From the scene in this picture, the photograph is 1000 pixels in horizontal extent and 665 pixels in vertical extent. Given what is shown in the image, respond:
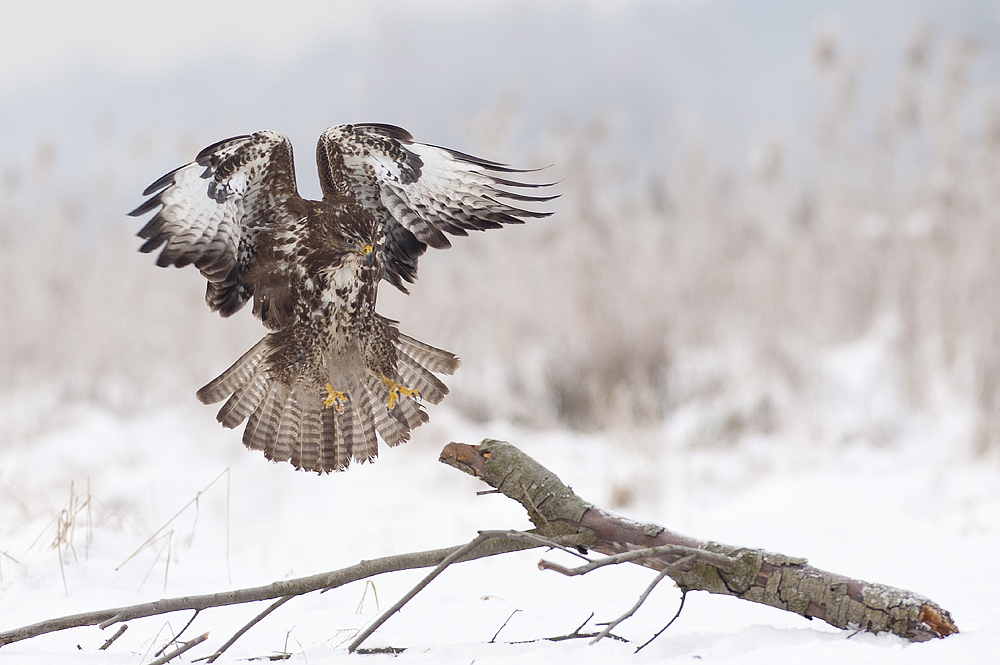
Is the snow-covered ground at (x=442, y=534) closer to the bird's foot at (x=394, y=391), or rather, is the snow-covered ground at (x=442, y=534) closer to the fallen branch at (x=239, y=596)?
the fallen branch at (x=239, y=596)

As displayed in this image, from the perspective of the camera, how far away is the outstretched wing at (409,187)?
2078mm

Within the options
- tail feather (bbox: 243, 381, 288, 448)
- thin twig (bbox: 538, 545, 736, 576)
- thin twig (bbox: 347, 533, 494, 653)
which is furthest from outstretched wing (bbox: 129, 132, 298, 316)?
thin twig (bbox: 538, 545, 736, 576)

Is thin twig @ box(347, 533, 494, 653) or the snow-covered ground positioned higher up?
the snow-covered ground

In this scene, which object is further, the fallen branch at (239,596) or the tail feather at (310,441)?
the tail feather at (310,441)

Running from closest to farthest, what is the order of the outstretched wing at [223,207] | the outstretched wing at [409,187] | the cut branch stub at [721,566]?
the cut branch stub at [721,566], the outstretched wing at [223,207], the outstretched wing at [409,187]

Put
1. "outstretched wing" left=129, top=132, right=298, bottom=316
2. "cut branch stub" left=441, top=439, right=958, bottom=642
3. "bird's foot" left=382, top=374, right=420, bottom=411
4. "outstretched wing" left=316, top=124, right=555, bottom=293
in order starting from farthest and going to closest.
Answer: "outstretched wing" left=316, top=124, right=555, bottom=293
"bird's foot" left=382, top=374, right=420, bottom=411
"outstretched wing" left=129, top=132, right=298, bottom=316
"cut branch stub" left=441, top=439, right=958, bottom=642

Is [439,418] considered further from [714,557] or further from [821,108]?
[714,557]

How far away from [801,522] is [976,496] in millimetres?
1009

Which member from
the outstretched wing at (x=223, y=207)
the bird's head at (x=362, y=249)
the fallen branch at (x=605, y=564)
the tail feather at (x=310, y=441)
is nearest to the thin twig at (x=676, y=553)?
the fallen branch at (x=605, y=564)

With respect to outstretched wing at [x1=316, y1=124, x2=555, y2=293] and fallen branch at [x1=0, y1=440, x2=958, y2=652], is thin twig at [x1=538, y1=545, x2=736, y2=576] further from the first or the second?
outstretched wing at [x1=316, y1=124, x2=555, y2=293]

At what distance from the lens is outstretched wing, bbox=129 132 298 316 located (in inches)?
71.1

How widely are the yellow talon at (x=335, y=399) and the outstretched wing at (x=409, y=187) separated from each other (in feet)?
1.02

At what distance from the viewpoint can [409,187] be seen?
2.17 m

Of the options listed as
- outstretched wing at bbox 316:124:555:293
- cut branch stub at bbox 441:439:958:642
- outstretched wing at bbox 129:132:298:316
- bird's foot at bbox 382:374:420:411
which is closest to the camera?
cut branch stub at bbox 441:439:958:642
